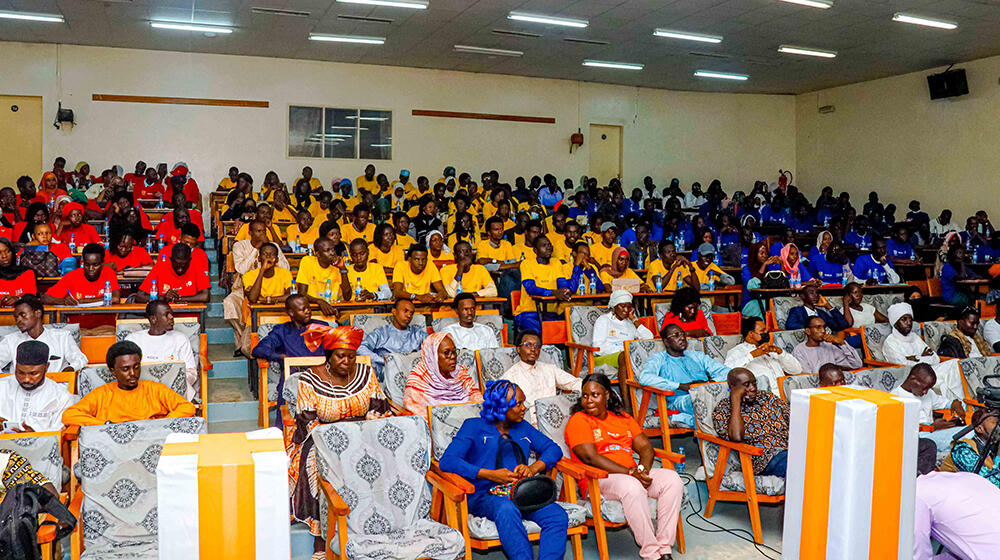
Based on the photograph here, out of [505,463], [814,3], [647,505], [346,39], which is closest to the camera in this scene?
[647,505]

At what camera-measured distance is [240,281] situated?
8.34 meters

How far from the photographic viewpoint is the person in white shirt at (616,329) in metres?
7.32

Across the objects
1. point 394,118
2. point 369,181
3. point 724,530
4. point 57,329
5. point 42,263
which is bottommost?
point 724,530

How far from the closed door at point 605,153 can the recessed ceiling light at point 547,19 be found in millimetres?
5760

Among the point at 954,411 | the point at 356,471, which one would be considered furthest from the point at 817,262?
the point at 356,471

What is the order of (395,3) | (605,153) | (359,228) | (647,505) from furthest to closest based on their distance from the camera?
(605,153), (359,228), (395,3), (647,505)

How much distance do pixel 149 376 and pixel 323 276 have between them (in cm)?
271

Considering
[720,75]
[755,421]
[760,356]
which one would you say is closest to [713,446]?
[755,421]

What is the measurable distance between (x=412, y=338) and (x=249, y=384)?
149 centimetres

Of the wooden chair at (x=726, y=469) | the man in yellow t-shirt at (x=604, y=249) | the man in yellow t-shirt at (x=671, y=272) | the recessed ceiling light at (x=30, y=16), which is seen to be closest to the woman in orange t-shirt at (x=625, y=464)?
the wooden chair at (x=726, y=469)

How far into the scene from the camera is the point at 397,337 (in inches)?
267

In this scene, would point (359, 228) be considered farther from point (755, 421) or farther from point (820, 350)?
point (755, 421)

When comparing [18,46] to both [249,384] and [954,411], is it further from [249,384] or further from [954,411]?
[954,411]

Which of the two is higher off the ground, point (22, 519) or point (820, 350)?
point (820, 350)
